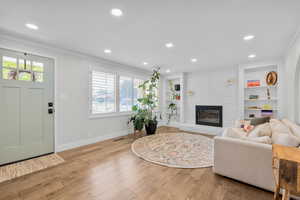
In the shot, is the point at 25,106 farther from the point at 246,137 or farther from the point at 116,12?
the point at 246,137

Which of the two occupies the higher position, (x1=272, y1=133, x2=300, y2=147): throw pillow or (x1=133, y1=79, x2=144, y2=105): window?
(x1=133, y1=79, x2=144, y2=105): window

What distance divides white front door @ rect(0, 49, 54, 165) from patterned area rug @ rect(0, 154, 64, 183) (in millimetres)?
181

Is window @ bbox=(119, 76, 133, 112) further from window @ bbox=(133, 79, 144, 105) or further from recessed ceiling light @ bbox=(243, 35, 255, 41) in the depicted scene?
recessed ceiling light @ bbox=(243, 35, 255, 41)

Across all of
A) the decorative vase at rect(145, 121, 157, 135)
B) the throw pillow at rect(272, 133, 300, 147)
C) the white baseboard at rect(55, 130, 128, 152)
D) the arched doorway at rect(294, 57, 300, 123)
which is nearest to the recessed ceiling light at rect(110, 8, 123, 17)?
the throw pillow at rect(272, 133, 300, 147)

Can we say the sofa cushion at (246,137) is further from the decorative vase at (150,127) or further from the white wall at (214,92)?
the white wall at (214,92)

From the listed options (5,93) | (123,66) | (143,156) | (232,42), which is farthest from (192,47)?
(5,93)

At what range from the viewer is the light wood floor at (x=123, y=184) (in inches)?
65.0

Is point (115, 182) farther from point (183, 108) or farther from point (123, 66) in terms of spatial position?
point (183, 108)

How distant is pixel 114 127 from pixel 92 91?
4.51ft

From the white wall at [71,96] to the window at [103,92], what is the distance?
0.24 metres

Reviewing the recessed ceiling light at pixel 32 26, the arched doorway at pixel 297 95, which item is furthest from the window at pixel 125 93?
the arched doorway at pixel 297 95

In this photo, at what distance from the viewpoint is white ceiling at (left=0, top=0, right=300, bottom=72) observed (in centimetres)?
167

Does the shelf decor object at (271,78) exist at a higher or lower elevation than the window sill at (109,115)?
higher

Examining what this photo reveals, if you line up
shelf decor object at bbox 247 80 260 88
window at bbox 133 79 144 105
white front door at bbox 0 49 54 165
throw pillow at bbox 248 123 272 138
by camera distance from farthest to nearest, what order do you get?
1. window at bbox 133 79 144 105
2. shelf decor object at bbox 247 80 260 88
3. white front door at bbox 0 49 54 165
4. throw pillow at bbox 248 123 272 138
